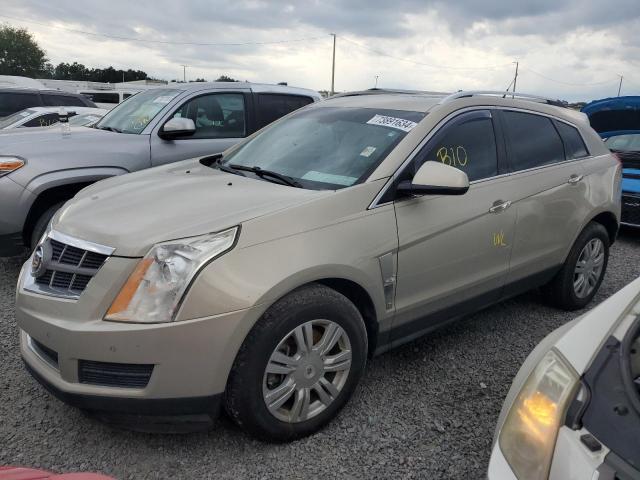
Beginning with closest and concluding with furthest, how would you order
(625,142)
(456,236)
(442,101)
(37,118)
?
(456,236), (442,101), (625,142), (37,118)

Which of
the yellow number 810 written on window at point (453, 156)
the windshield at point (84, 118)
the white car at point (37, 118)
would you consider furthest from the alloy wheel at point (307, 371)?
the white car at point (37, 118)

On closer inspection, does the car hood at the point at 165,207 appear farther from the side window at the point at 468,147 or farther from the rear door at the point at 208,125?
the rear door at the point at 208,125

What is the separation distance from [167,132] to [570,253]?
3686mm

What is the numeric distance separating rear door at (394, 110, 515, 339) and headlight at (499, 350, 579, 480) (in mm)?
1213

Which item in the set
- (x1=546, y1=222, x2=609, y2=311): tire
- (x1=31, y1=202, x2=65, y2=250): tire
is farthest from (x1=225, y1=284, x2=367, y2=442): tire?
(x1=31, y1=202, x2=65, y2=250): tire

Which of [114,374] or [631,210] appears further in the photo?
[631,210]

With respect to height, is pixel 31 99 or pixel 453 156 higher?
pixel 31 99

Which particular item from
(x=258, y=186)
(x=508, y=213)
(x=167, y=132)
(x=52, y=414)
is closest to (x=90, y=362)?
(x=52, y=414)

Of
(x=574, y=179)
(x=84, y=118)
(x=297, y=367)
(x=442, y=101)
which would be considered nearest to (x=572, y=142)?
(x=574, y=179)

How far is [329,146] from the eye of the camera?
10.7 ft

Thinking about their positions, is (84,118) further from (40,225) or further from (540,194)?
(540,194)

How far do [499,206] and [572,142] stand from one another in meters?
1.29

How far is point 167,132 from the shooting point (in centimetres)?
517

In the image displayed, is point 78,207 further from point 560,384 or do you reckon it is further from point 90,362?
point 560,384
